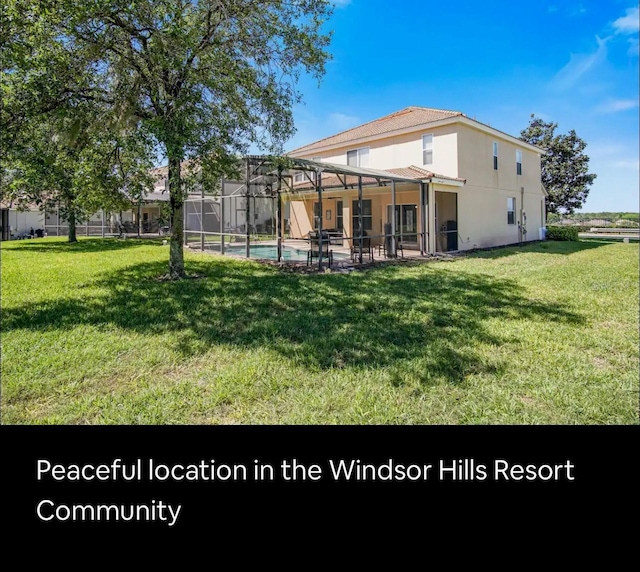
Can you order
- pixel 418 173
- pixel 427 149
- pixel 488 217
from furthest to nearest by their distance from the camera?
1. pixel 488 217
2. pixel 427 149
3. pixel 418 173

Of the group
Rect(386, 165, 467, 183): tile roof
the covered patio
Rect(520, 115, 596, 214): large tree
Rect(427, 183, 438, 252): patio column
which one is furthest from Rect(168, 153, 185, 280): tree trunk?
Rect(520, 115, 596, 214): large tree

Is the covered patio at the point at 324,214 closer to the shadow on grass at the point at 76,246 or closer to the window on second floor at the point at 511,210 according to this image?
the shadow on grass at the point at 76,246

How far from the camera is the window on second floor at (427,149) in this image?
63.5 feet

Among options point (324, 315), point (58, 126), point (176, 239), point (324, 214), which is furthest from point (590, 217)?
point (58, 126)

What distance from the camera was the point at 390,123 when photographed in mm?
21812

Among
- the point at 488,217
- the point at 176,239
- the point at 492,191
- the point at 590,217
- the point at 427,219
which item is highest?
the point at 590,217

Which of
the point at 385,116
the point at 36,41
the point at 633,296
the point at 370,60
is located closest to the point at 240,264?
the point at 36,41

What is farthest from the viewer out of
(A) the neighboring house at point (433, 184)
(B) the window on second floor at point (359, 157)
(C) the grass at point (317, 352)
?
(B) the window on second floor at point (359, 157)

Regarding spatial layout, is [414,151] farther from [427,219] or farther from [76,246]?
[76,246]

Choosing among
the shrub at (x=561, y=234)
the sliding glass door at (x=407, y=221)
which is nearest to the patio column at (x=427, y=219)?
the sliding glass door at (x=407, y=221)

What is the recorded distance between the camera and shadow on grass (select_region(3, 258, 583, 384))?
16.6ft

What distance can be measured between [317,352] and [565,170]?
134 feet

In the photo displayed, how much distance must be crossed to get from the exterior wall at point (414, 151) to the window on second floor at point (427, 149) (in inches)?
5.6
